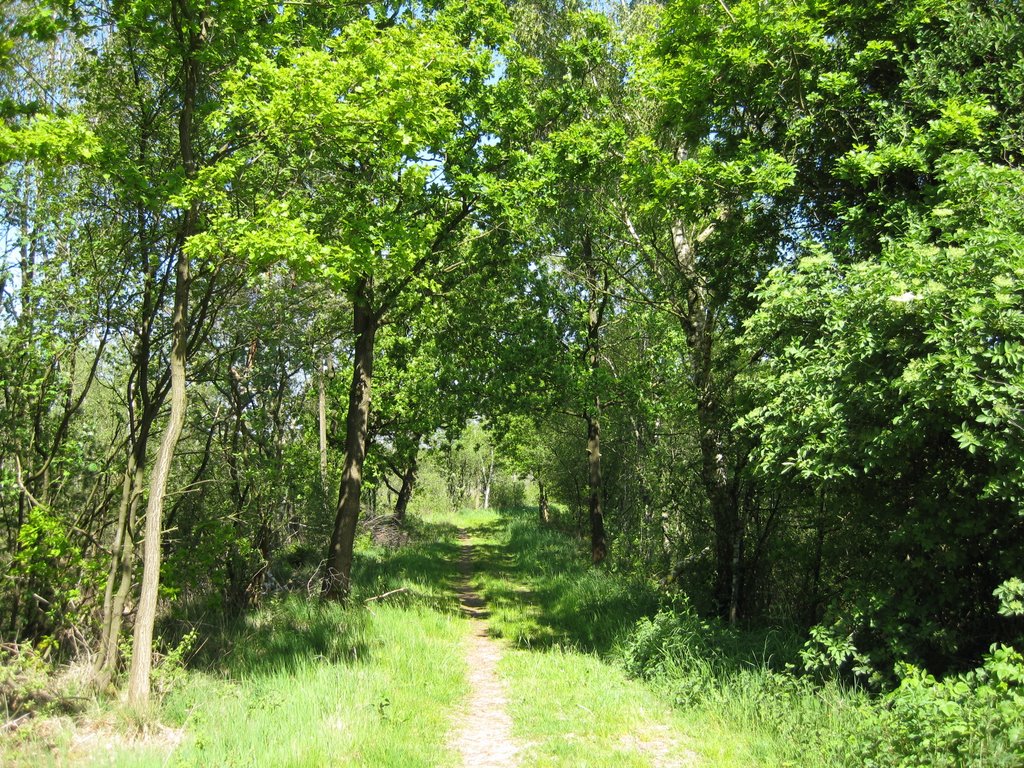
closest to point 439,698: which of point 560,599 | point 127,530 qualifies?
point 127,530

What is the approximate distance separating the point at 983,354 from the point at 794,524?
4.80 metres

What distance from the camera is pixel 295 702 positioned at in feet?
20.5

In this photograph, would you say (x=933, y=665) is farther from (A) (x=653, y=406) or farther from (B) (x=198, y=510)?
(B) (x=198, y=510)

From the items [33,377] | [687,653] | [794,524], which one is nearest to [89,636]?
[33,377]

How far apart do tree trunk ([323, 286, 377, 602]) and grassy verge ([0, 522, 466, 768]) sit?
547 millimetres

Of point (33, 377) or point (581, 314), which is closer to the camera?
point (33, 377)

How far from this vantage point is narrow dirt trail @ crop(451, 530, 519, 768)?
225 inches

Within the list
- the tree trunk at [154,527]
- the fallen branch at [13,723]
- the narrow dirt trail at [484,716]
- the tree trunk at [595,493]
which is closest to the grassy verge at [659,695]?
the narrow dirt trail at [484,716]

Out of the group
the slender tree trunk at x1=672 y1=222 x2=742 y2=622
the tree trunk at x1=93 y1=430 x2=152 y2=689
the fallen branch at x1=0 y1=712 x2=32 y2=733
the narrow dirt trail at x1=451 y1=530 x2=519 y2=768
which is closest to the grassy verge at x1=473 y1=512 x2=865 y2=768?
the narrow dirt trail at x1=451 y1=530 x2=519 y2=768

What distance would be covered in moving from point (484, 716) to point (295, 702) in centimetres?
192

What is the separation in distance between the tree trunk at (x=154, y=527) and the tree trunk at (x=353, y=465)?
13.0ft

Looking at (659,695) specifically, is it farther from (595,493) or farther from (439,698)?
(595,493)

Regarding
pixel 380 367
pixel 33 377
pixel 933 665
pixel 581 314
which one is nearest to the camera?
pixel 933 665

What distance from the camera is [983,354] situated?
15.8ft
